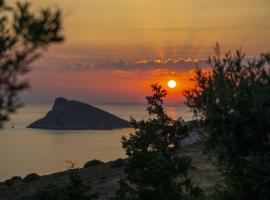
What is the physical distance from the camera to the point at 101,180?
145ft

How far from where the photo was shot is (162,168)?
62.5 ft

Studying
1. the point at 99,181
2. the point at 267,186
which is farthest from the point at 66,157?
the point at 267,186

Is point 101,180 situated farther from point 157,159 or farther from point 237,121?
point 237,121

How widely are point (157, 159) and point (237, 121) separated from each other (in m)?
7.60

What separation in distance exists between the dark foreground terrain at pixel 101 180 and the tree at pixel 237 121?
60.4 ft

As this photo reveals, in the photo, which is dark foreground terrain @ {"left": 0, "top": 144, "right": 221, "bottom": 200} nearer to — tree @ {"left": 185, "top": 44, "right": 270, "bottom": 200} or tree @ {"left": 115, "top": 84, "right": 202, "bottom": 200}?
tree @ {"left": 115, "top": 84, "right": 202, "bottom": 200}

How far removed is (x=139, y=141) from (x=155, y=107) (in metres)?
1.89

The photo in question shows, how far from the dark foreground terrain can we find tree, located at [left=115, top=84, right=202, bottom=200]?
38.5 feet

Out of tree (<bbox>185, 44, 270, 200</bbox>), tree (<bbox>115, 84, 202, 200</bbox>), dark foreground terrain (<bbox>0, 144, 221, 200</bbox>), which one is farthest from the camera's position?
dark foreground terrain (<bbox>0, 144, 221, 200</bbox>)

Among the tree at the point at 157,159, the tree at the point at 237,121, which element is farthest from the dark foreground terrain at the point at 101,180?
the tree at the point at 237,121

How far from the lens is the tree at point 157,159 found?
19125mm

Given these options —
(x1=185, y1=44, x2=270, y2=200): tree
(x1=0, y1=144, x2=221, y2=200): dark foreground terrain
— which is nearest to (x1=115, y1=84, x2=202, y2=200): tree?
(x1=185, y1=44, x2=270, y2=200): tree

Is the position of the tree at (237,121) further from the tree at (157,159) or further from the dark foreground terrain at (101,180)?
the dark foreground terrain at (101,180)

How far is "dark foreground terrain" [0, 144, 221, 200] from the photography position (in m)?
35.2
